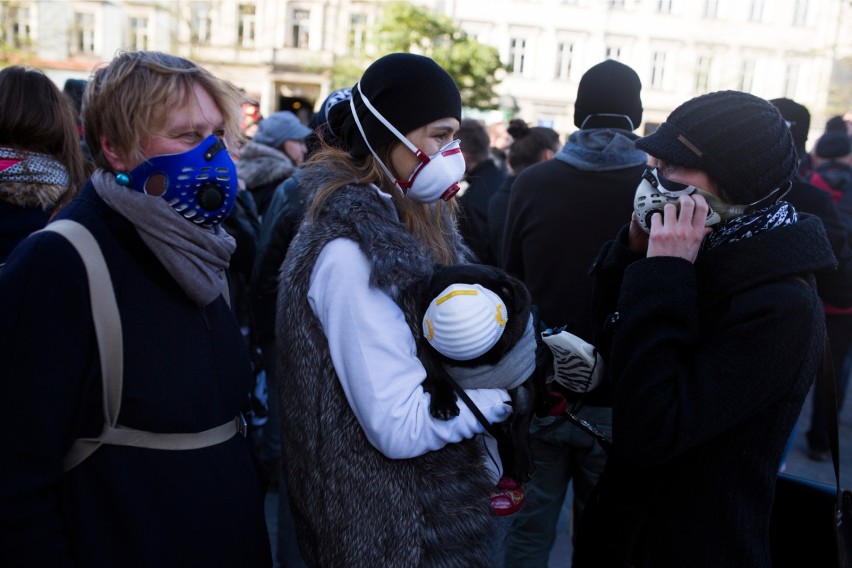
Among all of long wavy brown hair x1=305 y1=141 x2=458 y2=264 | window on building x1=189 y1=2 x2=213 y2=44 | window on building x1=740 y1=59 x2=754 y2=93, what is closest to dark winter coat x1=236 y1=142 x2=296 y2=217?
long wavy brown hair x1=305 y1=141 x2=458 y2=264

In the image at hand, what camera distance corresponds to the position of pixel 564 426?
8.94ft

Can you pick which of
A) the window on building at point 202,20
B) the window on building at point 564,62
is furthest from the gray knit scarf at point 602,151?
the window on building at point 564,62

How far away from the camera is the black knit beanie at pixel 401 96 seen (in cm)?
185

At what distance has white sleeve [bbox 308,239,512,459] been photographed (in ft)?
5.22

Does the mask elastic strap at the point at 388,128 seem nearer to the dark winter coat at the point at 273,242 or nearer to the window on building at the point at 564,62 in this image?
the dark winter coat at the point at 273,242

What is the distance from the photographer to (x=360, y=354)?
1593 mm

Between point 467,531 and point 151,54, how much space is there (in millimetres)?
1390

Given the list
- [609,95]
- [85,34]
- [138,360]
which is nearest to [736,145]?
[138,360]

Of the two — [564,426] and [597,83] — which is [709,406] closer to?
[564,426]

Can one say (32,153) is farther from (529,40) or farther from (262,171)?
(529,40)

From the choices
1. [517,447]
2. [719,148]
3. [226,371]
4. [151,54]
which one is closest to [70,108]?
[151,54]

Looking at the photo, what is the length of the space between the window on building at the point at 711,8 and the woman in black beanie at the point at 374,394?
119ft

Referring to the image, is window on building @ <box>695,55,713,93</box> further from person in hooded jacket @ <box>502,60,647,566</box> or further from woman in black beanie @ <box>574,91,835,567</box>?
woman in black beanie @ <box>574,91,835,567</box>

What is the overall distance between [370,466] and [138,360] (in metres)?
0.59
